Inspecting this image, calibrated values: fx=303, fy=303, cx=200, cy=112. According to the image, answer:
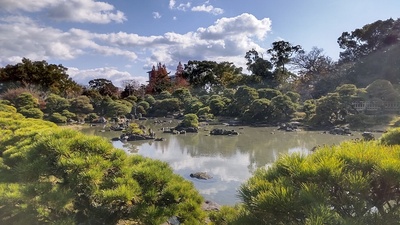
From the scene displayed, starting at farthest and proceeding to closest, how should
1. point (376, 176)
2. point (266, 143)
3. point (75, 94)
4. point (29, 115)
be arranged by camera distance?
point (75, 94)
point (29, 115)
point (266, 143)
point (376, 176)

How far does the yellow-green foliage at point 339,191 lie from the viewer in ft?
6.01

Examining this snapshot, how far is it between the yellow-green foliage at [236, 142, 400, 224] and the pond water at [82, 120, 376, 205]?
450 cm

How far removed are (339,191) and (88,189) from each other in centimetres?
263

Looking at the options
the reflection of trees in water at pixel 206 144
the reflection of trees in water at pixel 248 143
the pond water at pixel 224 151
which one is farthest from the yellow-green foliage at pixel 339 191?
the reflection of trees in water at pixel 206 144

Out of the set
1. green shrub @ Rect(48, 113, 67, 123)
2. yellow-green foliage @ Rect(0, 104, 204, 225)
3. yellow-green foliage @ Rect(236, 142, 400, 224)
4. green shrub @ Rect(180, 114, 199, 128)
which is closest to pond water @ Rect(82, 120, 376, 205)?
green shrub @ Rect(180, 114, 199, 128)

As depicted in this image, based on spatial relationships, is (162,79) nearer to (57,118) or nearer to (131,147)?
(57,118)

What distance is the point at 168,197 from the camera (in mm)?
3678

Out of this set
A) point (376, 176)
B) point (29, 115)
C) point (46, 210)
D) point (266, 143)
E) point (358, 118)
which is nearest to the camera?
point (376, 176)

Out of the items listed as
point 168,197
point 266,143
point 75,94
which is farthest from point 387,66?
point 75,94

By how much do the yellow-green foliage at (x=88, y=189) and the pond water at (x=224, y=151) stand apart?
10.1 feet

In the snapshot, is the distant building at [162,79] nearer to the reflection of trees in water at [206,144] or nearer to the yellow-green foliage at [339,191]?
the reflection of trees in water at [206,144]

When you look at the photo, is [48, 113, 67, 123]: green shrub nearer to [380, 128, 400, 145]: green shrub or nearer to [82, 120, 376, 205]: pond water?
[82, 120, 376, 205]: pond water

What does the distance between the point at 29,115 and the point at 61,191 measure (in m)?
19.2

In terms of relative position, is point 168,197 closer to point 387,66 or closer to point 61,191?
point 61,191
